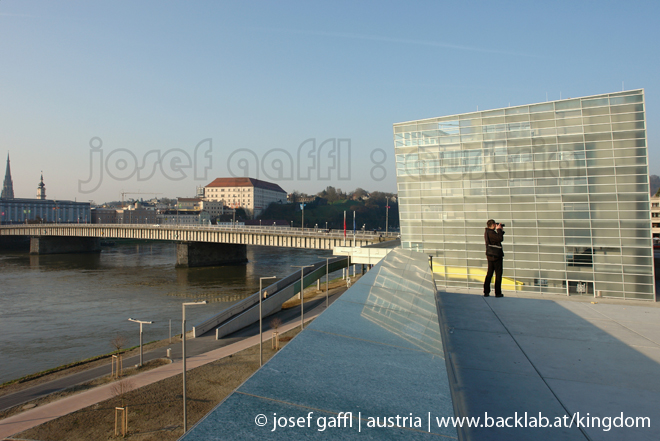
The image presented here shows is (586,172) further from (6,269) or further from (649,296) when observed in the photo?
(6,269)

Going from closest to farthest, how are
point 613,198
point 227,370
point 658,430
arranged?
point 658,430, point 227,370, point 613,198

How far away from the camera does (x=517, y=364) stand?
17.3ft

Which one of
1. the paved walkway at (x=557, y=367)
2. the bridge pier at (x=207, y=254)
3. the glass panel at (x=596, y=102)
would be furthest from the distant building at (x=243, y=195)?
the paved walkway at (x=557, y=367)

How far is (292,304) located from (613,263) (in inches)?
1215

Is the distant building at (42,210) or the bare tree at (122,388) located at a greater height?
the distant building at (42,210)

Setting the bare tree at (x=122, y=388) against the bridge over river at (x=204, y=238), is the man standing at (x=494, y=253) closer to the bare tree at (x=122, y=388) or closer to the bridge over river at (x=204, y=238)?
the bare tree at (x=122, y=388)

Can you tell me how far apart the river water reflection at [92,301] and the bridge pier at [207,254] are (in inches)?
100.0

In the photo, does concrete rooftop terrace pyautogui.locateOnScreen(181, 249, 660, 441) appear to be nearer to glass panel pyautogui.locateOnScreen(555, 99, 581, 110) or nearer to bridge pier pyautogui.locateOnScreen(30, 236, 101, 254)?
glass panel pyautogui.locateOnScreen(555, 99, 581, 110)

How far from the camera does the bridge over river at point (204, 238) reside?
6588 cm

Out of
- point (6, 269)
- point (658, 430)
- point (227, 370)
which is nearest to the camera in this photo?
point (658, 430)

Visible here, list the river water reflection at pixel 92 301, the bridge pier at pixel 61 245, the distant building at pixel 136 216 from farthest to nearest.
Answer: the distant building at pixel 136 216 → the bridge pier at pixel 61 245 → the river water reflection at pixel 92 301

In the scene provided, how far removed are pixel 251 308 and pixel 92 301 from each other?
2079 centimetres

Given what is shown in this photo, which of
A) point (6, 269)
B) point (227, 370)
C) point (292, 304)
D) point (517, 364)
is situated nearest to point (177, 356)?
point (227, 370)

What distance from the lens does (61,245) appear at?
103438 mm
